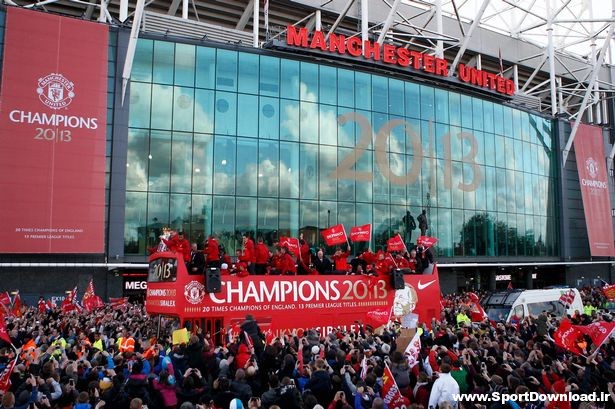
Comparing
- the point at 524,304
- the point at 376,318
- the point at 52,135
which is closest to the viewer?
the point at 376,318

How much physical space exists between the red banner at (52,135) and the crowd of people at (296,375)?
1918cm

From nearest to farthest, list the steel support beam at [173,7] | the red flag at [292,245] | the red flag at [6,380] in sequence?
the red flag at [6,380] < the red flag at [292,245] < the steel support beam at [173,7]

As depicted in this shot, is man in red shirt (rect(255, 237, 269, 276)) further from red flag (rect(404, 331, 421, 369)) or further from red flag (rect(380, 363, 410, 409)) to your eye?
red flag (rect(380, 363, 410, 409))

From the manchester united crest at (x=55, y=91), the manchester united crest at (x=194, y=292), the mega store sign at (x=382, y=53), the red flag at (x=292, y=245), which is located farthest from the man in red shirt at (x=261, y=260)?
the mega store sign at (x=382, y=53)

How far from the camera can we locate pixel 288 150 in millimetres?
37406

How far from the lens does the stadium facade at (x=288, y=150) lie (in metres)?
31.9

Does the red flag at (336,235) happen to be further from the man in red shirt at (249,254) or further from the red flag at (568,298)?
the red flag at (568,298)

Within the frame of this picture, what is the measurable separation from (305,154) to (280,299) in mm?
22853

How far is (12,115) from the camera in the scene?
29859mm

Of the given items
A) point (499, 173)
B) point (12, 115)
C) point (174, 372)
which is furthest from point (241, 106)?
point (174, 372)

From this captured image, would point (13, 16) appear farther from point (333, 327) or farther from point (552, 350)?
point (552, 350)

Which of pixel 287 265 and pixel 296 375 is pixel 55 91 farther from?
pixel 296 375

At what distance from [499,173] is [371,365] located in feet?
137

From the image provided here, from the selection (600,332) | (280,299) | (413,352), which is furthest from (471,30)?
(413,352)
